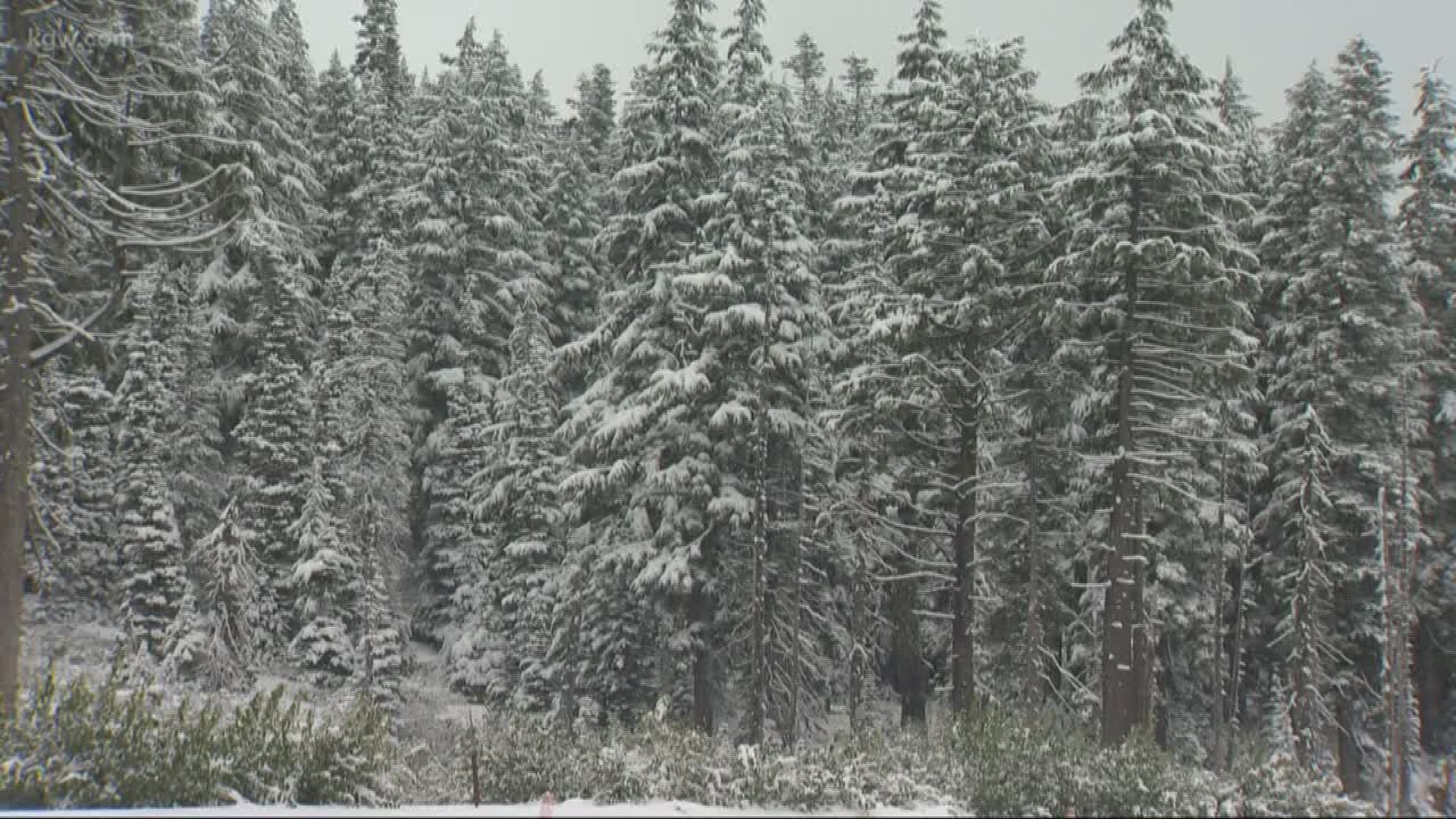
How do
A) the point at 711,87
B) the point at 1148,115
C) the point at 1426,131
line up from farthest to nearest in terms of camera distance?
the point at 1426,131, the point at 711,87, the point at 1148,115

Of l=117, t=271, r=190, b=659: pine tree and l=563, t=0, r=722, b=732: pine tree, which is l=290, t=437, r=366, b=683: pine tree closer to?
l=117, t=271, r=190, b=659: pine tree

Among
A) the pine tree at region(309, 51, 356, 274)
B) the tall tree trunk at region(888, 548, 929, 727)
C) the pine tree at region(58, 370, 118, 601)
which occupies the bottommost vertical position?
the tall tree trunk at region(888, 548, 929, 727)

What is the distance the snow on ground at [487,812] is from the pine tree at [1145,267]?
34.4 ft

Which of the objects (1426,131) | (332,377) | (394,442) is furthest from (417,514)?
(1426,131)

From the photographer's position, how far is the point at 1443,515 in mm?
27578

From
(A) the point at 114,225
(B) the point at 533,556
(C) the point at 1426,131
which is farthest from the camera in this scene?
(C) the point at 1426,131

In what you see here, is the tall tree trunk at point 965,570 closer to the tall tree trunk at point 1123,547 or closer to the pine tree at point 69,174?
the tall tree trunk at point 1123,547

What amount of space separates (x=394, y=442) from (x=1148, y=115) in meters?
23.5

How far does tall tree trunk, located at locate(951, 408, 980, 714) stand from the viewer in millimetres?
20109

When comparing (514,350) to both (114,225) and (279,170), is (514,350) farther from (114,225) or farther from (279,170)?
(114,225)

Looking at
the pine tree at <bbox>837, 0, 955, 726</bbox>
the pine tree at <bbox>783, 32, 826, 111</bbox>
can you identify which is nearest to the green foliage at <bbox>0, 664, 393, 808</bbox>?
the pine tree at <bbox>837, 0, 955, 726</bbox>

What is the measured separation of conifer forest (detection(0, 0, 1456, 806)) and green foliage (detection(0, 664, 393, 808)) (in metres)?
3.75

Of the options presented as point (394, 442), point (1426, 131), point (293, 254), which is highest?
point (1426, 131)

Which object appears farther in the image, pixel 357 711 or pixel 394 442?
pixel 394 442
